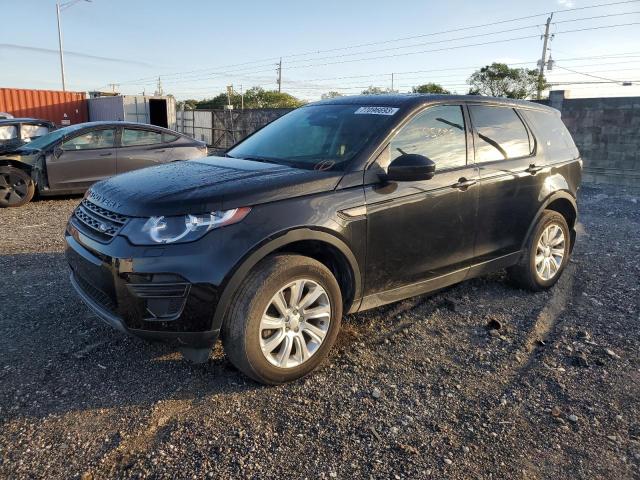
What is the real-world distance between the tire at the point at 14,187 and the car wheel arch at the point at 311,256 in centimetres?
744

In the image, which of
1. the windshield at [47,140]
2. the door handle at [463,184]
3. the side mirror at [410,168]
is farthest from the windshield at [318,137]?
the windshield at [47,140]

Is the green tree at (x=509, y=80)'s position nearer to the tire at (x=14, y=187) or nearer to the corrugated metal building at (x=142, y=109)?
the corrugated metal building at (x=142, y=109)

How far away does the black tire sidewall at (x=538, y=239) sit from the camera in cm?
475

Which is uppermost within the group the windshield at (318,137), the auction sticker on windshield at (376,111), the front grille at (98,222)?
the auction sticker on windshield at (376,111)

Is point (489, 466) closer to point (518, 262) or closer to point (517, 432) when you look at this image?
point (517, 432)

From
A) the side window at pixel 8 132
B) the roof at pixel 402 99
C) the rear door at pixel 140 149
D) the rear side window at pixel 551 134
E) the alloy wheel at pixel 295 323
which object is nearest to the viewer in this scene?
the alloy wheel at pixel 295 323

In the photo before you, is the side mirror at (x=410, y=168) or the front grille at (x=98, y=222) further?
the side mirror at (x=410, y=168)

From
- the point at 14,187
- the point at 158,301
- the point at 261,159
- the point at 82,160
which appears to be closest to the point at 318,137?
the point at 261,159

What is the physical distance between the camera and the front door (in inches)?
138

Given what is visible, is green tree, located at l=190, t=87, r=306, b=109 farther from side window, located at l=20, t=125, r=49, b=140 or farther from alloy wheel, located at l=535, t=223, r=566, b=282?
alloy wheel, located at l=535, t=223, r=566, b=282

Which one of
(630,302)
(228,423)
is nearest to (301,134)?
(228,423)

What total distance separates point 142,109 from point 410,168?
2380cm

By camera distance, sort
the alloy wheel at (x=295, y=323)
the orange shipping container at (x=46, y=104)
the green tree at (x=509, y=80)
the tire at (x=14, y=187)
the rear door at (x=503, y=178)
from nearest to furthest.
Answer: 1. the alloy wheel at (x=295, y=323)
2. the rear door at (x=503, y=178)
3. the tire at (x=14, y=187)
4. the orange shipping container at (x=46, y=104)
5. the green tree at (x=509, y=80)

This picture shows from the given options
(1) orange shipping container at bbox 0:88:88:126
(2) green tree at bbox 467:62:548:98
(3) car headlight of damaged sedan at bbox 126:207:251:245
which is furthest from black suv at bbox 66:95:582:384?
(2) green tree at bbox 467:62:548:98
